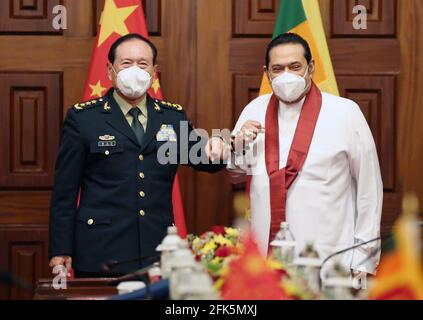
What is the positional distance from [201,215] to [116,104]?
1.10 metres

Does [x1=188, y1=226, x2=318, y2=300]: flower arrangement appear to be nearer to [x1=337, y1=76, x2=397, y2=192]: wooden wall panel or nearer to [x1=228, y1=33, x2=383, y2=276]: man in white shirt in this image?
[x1=228, y1=33, x2=383, y2=276]: man in white shirt

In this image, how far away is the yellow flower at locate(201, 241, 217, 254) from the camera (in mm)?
1877

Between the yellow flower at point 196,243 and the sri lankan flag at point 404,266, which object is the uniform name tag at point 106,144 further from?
the sri lankan flag at point 404,266

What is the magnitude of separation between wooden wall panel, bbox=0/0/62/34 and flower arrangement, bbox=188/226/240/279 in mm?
1913

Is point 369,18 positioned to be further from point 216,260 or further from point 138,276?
point 138,276

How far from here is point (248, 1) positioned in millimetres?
3725

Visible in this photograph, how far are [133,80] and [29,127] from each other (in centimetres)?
117

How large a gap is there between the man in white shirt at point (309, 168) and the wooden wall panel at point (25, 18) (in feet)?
4.53

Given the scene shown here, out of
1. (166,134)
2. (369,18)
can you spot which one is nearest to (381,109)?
(369,18)

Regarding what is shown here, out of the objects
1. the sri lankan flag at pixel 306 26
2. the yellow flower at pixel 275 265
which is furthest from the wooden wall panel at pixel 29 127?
the yellow flower at pixel 275 265

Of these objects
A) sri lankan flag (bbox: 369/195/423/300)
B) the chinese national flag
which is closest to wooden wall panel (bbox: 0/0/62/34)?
the chinese national flag

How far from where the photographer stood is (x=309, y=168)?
2596 millimetres

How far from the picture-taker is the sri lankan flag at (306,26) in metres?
3.41
